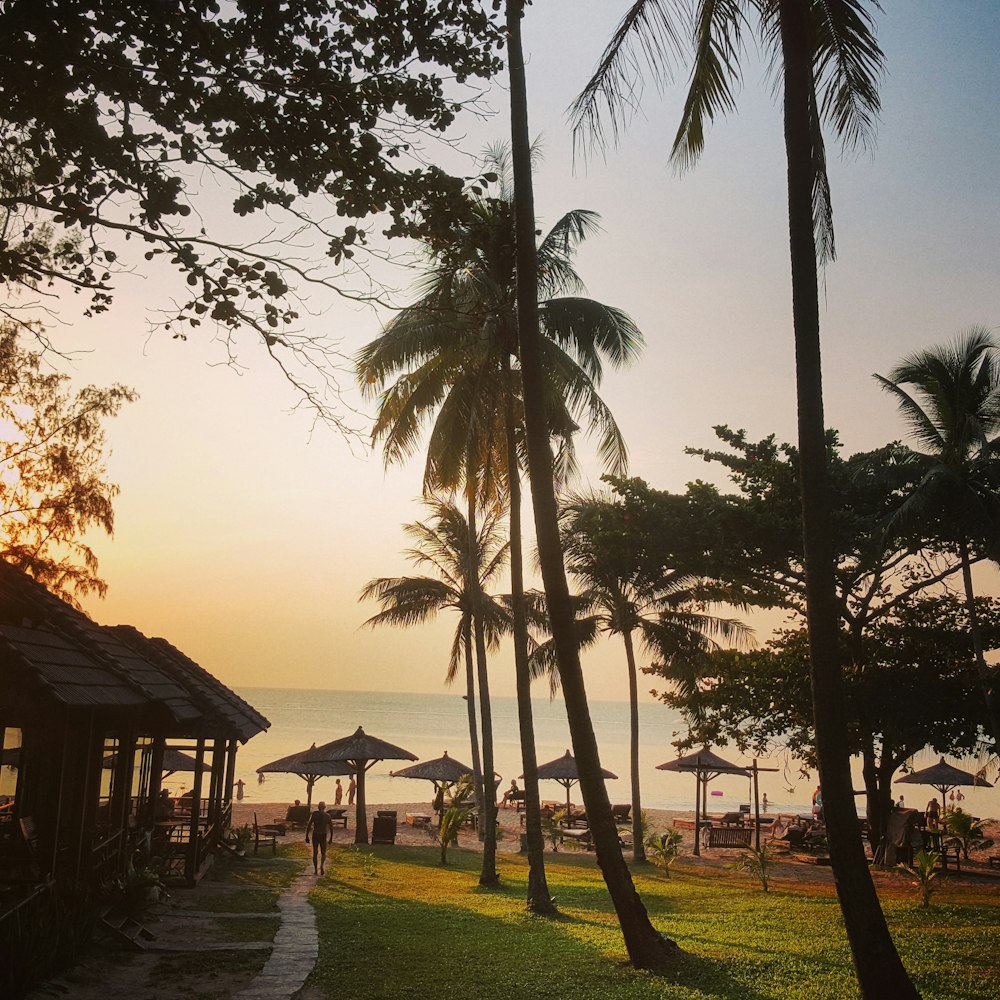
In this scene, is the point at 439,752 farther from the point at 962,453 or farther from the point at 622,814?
the point at 962,453

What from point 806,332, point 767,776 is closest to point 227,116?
point 806,332

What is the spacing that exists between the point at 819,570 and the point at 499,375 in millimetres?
10883

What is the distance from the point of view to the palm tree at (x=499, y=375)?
16.4 m

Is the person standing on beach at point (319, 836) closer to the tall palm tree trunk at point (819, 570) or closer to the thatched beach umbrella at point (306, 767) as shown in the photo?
the thatched beach umbrella at point (306, 767)

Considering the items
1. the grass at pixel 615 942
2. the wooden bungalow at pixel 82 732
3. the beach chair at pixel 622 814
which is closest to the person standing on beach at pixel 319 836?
the grass at pixel 615 942

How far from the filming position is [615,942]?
11195 millimetres

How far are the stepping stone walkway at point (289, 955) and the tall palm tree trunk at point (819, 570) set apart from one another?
17.3 ft

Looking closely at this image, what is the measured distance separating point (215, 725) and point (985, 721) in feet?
49.4

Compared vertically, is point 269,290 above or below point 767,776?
above

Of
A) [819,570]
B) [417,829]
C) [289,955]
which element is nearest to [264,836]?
[417,829]

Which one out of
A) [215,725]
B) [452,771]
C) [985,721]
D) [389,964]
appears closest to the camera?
[389,964]

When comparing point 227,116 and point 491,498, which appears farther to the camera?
point 491,498

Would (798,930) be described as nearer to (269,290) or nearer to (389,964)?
(389,964)

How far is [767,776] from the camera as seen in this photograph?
107 metres
